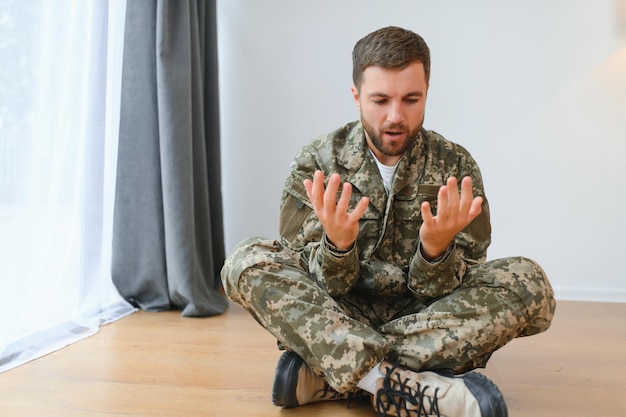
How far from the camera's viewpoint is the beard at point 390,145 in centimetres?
150

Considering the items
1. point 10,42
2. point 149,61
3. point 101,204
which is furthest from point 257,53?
point 10,42

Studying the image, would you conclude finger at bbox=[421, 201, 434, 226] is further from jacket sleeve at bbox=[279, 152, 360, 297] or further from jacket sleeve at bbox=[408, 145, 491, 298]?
jacket sleeve at bbox=[279, 152, 360, 297]

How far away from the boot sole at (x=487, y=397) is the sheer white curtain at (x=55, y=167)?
3.80 ft

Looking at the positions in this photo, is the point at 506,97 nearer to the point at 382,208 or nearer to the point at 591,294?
the point at 591,294

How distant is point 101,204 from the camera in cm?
226

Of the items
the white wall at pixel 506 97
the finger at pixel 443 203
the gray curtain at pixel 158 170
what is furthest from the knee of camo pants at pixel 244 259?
the white wall at pixel 506 97

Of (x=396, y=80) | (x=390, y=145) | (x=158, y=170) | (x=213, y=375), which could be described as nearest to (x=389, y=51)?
(x=396, y=80)

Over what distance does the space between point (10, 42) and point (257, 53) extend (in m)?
1.46

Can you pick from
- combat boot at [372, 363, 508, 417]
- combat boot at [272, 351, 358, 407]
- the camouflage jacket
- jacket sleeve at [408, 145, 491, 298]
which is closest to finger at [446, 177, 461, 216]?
jacket sleeve at [408, 145, 491, 298]

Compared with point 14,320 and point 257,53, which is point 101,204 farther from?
point 257,53

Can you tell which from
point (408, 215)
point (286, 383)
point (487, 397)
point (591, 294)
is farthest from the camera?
point (591, 294)

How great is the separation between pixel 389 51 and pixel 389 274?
520 mm

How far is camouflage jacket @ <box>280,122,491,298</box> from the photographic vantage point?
5.00 feet

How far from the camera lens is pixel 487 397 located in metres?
1.22
